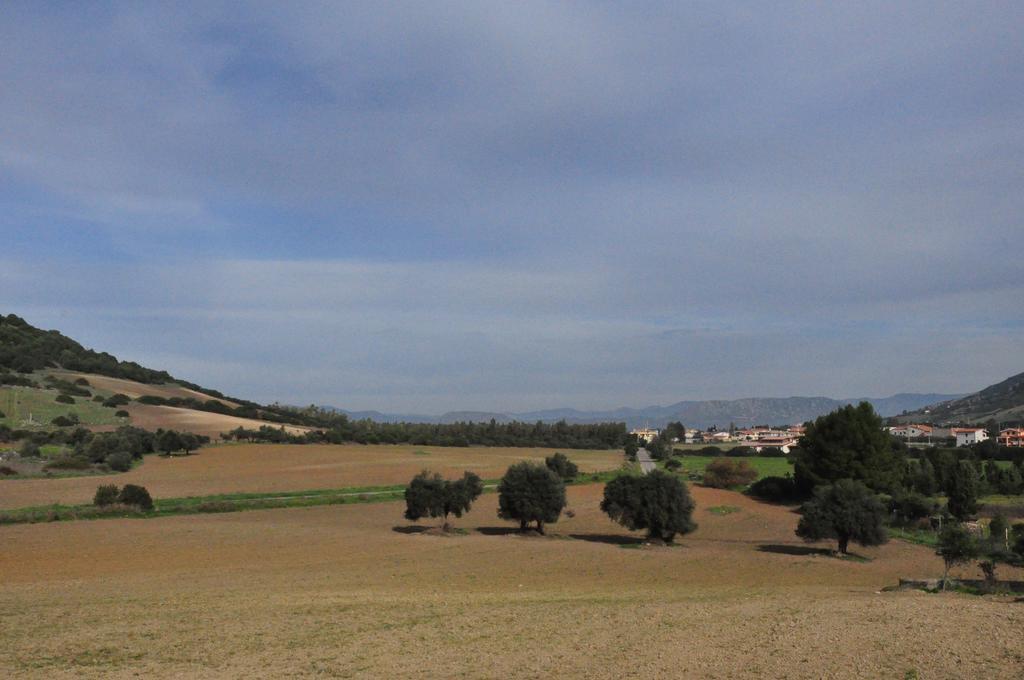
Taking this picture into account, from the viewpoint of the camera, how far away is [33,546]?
40.2 m

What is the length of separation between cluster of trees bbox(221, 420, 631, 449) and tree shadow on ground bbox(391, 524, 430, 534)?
86.2 m

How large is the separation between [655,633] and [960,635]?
6.08 meters

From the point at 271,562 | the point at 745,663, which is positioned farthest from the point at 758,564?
the point at 745,663

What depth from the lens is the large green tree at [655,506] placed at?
45.6 meters

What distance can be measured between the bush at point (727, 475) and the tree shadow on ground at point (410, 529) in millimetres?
42006

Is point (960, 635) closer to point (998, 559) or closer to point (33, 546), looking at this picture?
point (998, 559)

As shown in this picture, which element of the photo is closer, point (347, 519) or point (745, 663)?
point (745, 663)

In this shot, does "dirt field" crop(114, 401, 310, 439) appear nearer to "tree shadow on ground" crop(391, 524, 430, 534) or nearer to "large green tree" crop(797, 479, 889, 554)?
"tree shadow on ground" crop(391, 524, 430, 534)

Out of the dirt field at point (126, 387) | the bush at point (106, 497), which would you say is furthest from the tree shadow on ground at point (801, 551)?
the dirt field at point (126, 387)

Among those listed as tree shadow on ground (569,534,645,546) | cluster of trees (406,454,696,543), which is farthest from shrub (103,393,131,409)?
tree shadow on ground (569,534,645,546)

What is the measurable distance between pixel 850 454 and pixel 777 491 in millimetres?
7583

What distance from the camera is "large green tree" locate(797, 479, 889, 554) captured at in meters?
42.5

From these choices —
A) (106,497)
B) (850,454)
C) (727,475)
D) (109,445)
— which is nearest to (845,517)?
(850,454)

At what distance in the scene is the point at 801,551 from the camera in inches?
1743
